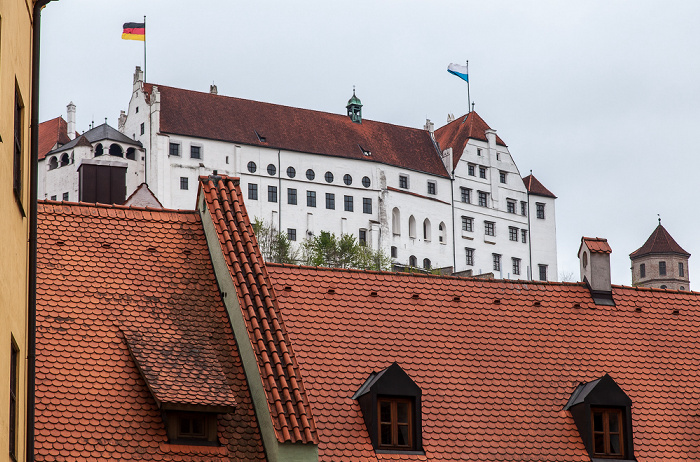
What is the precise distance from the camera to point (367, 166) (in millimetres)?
116312

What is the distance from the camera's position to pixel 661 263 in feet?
477

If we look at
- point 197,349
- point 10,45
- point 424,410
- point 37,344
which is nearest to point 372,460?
point 424,410

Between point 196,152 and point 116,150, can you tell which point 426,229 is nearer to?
point 196,152

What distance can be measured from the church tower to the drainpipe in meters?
133

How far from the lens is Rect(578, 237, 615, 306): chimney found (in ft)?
71.4

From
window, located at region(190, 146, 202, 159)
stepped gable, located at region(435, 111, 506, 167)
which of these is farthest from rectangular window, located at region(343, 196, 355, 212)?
stepped gable, located at region(435, 111, 506, 167)

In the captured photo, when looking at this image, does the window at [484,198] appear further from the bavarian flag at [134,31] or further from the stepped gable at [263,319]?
the stepped gable at [263,319]

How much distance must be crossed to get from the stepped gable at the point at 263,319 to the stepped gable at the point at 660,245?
132 meters

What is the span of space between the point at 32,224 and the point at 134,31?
335ft

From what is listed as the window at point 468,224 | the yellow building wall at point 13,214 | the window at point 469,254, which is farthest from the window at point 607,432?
the window at point 468,224

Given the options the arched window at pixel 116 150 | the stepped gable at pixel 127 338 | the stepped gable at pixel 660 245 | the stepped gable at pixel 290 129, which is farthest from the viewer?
the stepped gable at pixel 660 245

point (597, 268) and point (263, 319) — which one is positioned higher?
point (597, 268)

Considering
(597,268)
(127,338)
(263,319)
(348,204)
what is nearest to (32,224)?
(127,338)

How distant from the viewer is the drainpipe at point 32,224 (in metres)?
14.6
